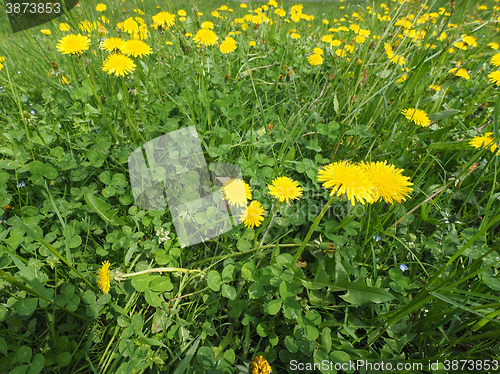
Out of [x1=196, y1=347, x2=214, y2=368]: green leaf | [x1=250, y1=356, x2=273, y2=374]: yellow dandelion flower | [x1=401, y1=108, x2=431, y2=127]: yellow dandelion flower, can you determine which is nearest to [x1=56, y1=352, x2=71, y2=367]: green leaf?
[x1=196, y1=347, x2=214, y2=368]: green leaf

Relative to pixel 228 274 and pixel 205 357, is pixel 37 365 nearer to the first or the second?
pixel 205 357

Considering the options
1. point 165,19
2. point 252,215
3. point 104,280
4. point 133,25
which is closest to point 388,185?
point 252,215

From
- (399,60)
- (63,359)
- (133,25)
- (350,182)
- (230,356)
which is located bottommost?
(230,356)

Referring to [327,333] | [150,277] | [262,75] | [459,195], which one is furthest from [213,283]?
[262,75]

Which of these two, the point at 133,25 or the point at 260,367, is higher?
the point at 133,25

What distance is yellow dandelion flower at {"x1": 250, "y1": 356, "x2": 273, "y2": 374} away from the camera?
0.93 metres

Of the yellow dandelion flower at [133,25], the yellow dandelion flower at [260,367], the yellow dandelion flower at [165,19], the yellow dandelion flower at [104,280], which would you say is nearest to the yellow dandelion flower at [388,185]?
the yellow dandelion flower at [260,367]

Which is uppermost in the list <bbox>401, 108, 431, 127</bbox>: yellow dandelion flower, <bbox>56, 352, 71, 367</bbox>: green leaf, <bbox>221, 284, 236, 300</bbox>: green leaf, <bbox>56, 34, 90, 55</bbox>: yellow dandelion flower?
<bbox>56, 34, 90, 55</bbox>: yellow dandelion flower

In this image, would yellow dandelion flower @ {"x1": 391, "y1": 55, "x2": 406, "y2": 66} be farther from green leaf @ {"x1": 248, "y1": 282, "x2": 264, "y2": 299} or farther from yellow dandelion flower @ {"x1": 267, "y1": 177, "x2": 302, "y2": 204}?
green leaf @ {"x1": 248, "y1": 282, "x2": 264, "y2": 299}

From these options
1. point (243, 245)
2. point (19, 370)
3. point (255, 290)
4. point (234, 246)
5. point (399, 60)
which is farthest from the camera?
point (399, 60)

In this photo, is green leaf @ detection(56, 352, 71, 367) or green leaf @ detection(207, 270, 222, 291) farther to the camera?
green leaf @ detection(207, 270, 222, 291)

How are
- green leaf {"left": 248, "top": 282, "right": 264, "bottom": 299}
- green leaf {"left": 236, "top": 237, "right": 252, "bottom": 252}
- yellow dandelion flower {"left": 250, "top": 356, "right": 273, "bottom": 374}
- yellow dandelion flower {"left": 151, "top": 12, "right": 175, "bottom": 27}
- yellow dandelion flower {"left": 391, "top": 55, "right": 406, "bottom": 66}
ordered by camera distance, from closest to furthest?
yellow dandelion flower {"left": 250, "top": 356, "right": 273, "bottom": 374} < green leaf {"left": 248, "top": 282, "right": 264, "bottom": 299} < green leaf {"left": 236, "top": 237, "right": 252, "bottom": 252} < yellow dandelion flower {"left": 391, "top": 55, "right": 406, "bottom": 66} < yellow dandelion flower {"left": 151, "top": 12, "right": 175, "bottom": 27}

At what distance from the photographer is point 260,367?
0.94 metres

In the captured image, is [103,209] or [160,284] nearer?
[160,284]
